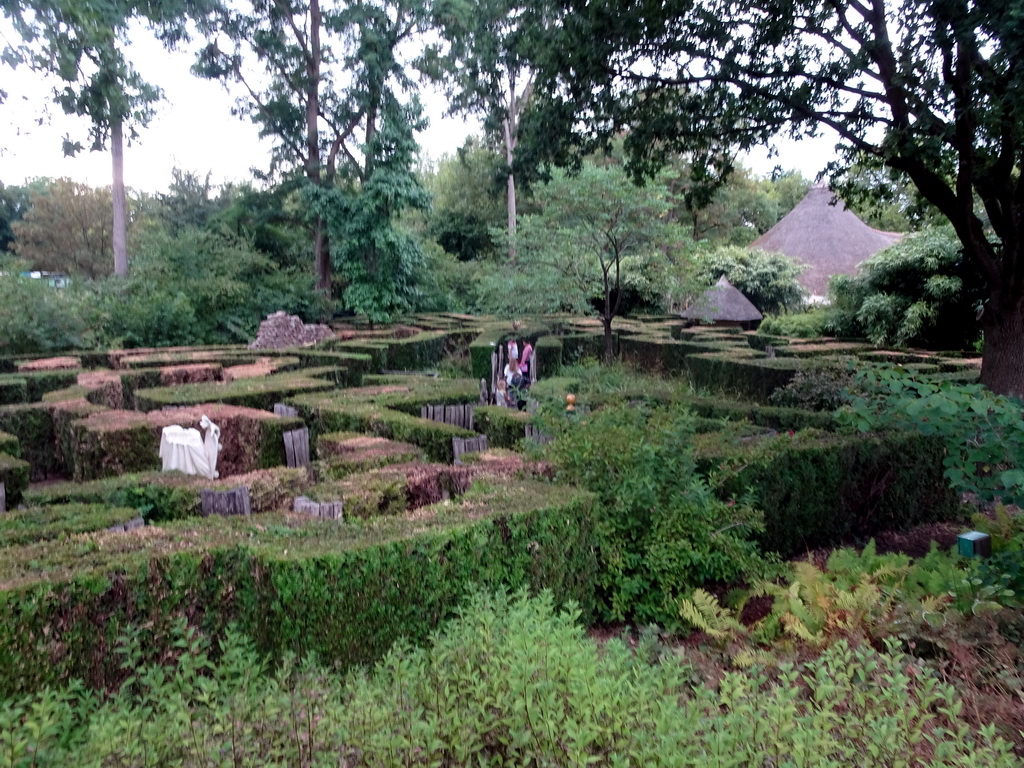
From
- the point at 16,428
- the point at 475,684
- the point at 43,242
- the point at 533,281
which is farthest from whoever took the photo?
the point at 43,242

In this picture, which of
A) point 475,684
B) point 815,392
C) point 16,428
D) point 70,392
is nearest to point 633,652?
point 475,684

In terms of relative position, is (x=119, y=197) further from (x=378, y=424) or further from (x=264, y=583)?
(x=264, y=583)

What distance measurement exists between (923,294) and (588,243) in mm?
7153

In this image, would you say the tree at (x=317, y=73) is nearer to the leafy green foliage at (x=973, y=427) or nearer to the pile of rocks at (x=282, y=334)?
the pile of rocks at (x=282, y=334)

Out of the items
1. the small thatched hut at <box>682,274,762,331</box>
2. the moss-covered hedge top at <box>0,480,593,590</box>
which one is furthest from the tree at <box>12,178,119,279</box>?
the moss-covered hedge top at <box>0,480,593,590</box>

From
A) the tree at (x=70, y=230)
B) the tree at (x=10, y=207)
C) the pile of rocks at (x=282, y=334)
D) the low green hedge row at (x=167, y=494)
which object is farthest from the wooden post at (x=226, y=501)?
the tree at (x=10, y=207)

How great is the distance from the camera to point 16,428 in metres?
9.95

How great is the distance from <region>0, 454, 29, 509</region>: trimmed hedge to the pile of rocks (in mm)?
12885

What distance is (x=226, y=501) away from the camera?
576 cm

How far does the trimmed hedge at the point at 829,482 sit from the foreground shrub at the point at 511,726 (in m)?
3.34

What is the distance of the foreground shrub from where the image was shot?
2426 mm

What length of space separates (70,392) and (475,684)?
10638 millimetres

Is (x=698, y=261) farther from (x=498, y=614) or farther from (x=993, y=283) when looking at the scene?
(x=498, y=614)

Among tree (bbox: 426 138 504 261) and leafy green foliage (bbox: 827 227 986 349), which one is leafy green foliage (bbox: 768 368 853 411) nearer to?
leafy green foliage (bbox: 827 227 986 349)
